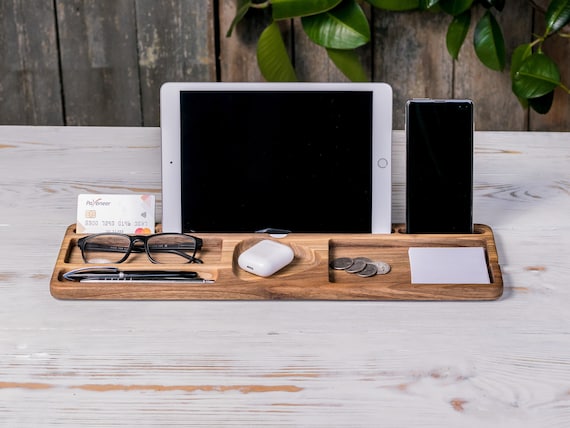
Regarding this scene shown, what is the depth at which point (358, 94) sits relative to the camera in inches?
41.9

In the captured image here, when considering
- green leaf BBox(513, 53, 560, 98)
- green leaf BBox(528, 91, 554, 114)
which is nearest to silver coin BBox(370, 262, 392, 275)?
green leaf BBox(513, 53, 560, 98)

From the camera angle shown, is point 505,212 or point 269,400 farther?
point 505,212

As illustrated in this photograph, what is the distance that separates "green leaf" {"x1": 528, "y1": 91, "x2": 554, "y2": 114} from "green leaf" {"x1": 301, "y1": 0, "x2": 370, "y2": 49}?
0.45 metres

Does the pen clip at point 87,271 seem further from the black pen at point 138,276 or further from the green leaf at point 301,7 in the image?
the green leaf at point 301,7

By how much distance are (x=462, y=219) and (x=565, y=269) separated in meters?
0.14

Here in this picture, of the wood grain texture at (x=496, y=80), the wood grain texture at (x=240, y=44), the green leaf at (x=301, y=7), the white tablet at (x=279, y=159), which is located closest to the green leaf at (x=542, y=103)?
the wood grain texture at (x=496, y=80)

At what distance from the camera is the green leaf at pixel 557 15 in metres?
2.02

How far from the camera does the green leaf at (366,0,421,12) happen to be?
7.06 feet

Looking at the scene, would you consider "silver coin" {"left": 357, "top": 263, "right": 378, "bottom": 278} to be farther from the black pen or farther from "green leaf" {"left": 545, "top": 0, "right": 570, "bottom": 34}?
"green leaf" {"left": 545, "top": 0, "right": 570, "bottom": 34}

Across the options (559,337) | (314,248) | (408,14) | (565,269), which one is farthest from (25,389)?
(408,14)

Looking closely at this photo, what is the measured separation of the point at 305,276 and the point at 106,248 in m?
0.27

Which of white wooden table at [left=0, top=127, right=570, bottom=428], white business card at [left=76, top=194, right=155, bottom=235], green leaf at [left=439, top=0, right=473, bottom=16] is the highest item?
green leaf at [left=439, top=0, right=473, bottom=16]

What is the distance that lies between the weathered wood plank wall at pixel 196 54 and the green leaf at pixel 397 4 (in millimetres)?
96

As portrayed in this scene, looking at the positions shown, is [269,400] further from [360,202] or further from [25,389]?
[360,202]
